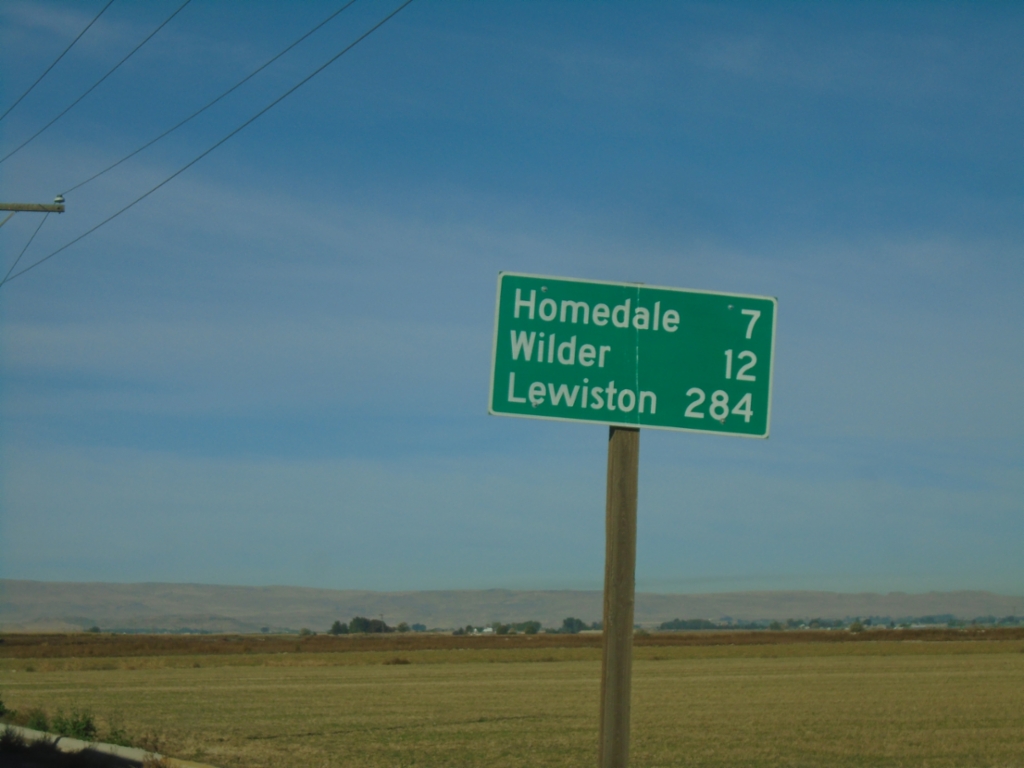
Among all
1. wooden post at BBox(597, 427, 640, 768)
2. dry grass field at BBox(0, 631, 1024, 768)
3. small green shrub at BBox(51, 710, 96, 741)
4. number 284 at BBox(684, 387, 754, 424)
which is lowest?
dry grass field at BBox(0, 631, 1024, 768)

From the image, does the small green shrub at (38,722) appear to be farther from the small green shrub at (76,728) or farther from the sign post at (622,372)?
the sign post at (622,372)

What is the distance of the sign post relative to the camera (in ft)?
16.0

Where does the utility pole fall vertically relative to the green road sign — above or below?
above

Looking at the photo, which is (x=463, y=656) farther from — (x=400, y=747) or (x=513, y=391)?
(x=513, y=391)

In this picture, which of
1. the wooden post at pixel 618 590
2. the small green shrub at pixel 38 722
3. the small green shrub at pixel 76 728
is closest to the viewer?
the wooden post at pixel 618 590

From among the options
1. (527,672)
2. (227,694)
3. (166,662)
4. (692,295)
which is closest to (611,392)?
(692,295)

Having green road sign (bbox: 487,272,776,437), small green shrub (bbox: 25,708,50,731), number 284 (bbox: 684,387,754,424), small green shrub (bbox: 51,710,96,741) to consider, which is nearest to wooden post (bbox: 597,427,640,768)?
green road sign (bbox: 487,272,776,437)

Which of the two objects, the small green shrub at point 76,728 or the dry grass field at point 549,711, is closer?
the small green shrub at point 76,728

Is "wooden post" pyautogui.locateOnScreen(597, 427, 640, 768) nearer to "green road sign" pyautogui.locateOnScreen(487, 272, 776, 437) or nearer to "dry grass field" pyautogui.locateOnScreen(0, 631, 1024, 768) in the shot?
"green road sign" pyautogui.locateOnScreen(487, 272, 776, 437)

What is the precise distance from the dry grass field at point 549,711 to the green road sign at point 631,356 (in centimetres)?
1367

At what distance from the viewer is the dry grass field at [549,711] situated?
64.3 ft

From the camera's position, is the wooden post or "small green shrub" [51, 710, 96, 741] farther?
"small green shrub" [51, 710, 96, 741]

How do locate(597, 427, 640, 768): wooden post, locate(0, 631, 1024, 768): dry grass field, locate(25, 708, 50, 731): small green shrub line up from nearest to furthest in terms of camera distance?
1. locate(597, 427, 640, 768): wooden post
2. locate(25, 708, 50, 731): small green shrub
3. locate(0, 631, 1024, 768): dry grass field

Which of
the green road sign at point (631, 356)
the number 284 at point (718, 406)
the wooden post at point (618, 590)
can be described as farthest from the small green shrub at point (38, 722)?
the number 284 at point (718, 406)
